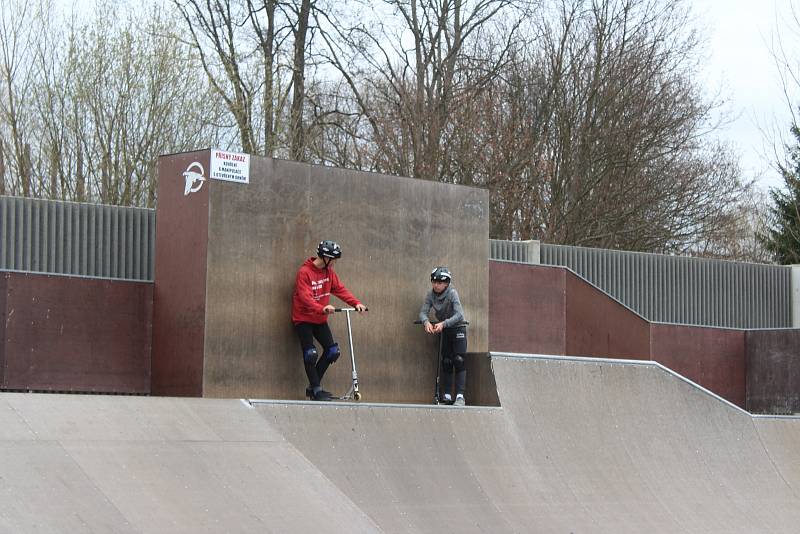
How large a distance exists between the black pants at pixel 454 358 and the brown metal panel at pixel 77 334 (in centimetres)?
338

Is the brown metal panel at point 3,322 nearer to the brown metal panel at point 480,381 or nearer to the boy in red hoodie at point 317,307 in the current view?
the boy in red hoodie at point 317,307

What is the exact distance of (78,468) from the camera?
323 inches

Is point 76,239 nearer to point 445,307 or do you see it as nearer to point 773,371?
point 445,307

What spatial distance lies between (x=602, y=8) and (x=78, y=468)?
24935 millimetres

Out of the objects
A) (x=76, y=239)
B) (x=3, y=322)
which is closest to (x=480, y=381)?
(x=76, y=239)

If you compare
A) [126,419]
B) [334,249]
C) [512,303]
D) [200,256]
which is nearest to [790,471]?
[512,303]

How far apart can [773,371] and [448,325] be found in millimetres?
10569

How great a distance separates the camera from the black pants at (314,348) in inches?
469

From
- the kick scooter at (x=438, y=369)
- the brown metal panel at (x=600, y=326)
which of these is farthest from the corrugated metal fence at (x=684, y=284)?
the kick scooter at (x=438, y=369)

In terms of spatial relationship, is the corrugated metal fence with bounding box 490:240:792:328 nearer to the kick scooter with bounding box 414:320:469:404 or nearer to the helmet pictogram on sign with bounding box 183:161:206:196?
the kick scooter with bounding box 414:320:469:404

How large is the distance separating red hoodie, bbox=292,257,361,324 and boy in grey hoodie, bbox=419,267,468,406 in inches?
49.6

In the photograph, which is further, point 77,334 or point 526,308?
point 526,308

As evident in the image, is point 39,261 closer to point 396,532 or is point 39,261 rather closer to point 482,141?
point 396,532

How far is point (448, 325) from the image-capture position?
42.4 feet
